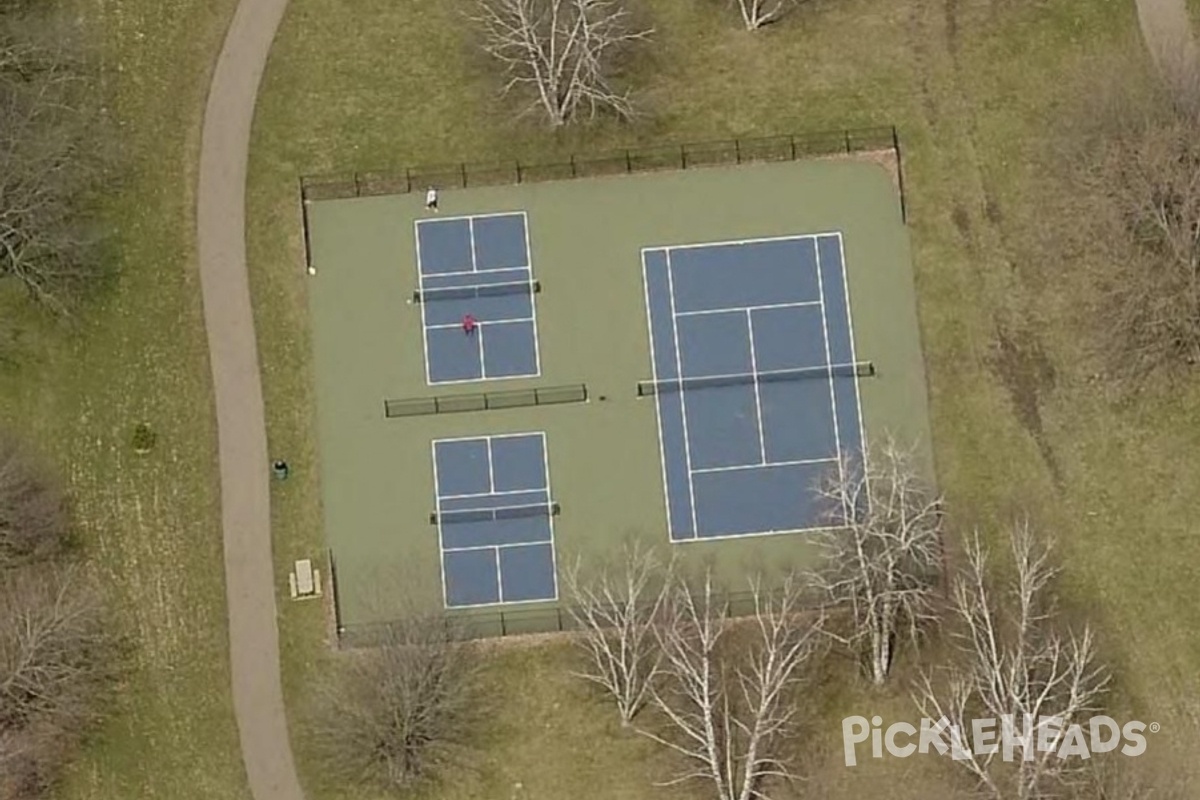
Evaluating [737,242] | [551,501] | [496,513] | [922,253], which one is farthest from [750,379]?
[496,513]

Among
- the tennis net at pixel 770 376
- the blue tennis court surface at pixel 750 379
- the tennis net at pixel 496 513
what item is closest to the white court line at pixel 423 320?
the tennis net at pixel 496 513

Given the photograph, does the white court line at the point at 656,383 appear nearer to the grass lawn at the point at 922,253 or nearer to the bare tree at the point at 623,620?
the bare tree at the point at 623,620

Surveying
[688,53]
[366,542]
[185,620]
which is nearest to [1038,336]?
[688,53]

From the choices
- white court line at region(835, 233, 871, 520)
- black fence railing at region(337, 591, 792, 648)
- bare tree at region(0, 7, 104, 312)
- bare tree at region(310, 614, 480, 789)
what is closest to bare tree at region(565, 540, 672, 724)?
black fence railing at region(337, 591, 792, 648)

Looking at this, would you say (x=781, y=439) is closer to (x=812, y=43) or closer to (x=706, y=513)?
(x=706, y=513)

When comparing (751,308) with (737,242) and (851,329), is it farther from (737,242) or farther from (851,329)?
(851,329)

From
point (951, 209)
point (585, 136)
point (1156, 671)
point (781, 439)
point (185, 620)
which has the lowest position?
point (1156, 671)

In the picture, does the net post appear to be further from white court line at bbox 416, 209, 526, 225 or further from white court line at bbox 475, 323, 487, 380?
white court line at bbox 475, 323, 487, 380
